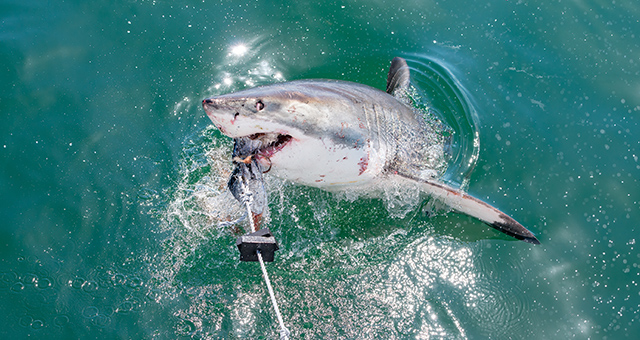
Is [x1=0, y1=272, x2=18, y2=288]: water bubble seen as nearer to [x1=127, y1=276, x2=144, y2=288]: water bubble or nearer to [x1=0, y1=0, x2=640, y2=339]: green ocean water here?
[x1=0, y1=0, x2=640, y2=339]: green ocean water

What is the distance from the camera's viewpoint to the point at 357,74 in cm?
495

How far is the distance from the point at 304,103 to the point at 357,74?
2197mm

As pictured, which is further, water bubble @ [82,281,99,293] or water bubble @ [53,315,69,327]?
water bubble @ [82,281,99,293]

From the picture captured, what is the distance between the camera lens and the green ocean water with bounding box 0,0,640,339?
352 cm

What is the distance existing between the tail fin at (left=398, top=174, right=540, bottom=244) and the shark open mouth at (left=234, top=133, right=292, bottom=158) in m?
0.99

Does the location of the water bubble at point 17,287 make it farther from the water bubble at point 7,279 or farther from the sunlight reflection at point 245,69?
the sunlight reflection at point 245,69

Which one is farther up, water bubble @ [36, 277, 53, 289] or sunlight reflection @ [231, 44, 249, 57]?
sunlight reflection @ [231, 44, 249, 57]

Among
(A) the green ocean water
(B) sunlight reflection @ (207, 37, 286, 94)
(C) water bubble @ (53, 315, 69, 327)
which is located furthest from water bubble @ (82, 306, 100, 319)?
(B) sunlight reflection @ (207, 37, 286, 94)

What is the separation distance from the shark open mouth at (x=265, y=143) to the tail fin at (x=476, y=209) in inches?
38.9

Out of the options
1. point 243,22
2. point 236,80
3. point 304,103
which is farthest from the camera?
point 243,22

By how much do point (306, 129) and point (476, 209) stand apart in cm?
153

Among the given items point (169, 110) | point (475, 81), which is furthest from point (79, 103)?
point (475, 81)

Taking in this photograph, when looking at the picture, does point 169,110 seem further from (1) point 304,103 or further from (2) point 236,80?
(1) point 304,103

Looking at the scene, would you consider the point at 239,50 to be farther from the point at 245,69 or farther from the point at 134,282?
the point at 134,282
